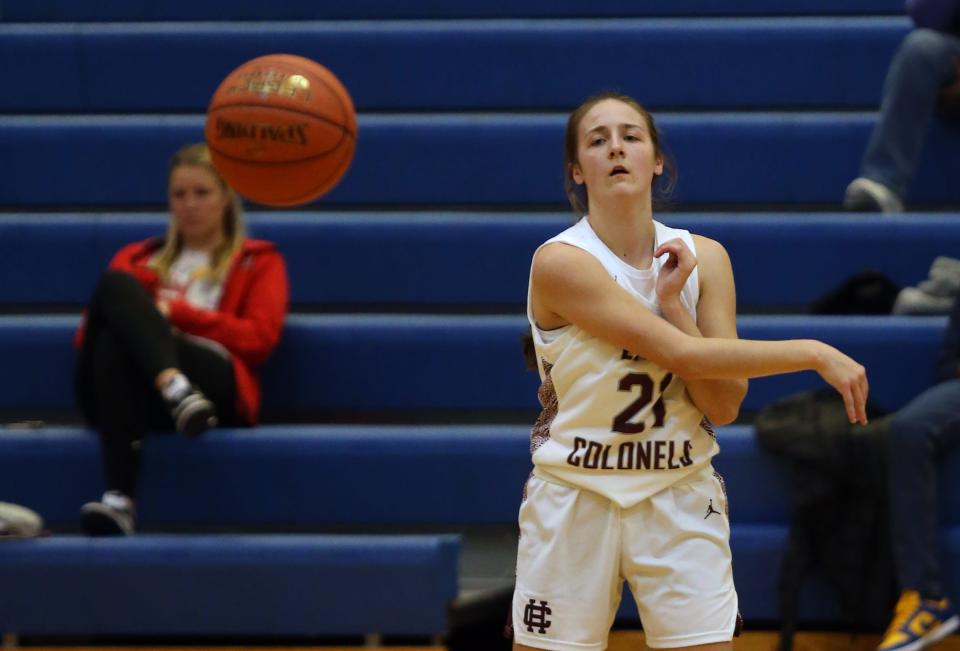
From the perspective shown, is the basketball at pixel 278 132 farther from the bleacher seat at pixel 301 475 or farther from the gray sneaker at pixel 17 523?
the gray sneaker at pixel 17 523

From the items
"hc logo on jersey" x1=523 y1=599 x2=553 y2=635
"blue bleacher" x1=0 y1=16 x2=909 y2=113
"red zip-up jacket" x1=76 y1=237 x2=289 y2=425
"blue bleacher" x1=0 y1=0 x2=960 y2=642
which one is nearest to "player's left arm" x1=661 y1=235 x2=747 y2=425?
"hc logo on jersey" x1=523 y1=599 x2=553 y2=635

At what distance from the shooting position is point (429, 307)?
4.50 m

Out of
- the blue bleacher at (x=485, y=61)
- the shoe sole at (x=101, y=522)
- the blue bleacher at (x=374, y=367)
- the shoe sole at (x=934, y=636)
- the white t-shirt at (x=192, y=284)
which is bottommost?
the shoe sole at (x=934, y=636)

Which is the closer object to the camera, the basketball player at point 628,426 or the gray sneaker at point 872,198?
the basketball player at point 628,426

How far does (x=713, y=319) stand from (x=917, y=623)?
1.51 metres

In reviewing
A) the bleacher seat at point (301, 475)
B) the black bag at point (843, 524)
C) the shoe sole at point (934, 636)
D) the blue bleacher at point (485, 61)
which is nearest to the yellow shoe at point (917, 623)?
the shoe sole at point (934, 636)

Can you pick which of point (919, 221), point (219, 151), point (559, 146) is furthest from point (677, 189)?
point (219, 151)

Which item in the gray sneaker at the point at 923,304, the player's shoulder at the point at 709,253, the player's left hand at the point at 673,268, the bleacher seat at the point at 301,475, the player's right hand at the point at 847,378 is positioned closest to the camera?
the player's right hand at the point at 847,378

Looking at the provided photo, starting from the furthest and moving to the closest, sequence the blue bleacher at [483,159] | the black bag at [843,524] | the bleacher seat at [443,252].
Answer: the blue bleacher at [483,159] → the bleacher seat at [443,252] → the black bag at [843,524]

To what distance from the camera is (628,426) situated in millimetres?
2156

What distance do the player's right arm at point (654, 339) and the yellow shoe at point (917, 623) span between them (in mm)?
1498

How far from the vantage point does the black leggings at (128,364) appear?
3.69 metres

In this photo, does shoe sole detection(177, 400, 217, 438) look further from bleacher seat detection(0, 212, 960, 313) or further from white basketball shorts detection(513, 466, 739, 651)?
white basketball shorts detection(513, 466, 739, 651)

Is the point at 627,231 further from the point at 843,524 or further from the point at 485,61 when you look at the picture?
the point at 485,61
